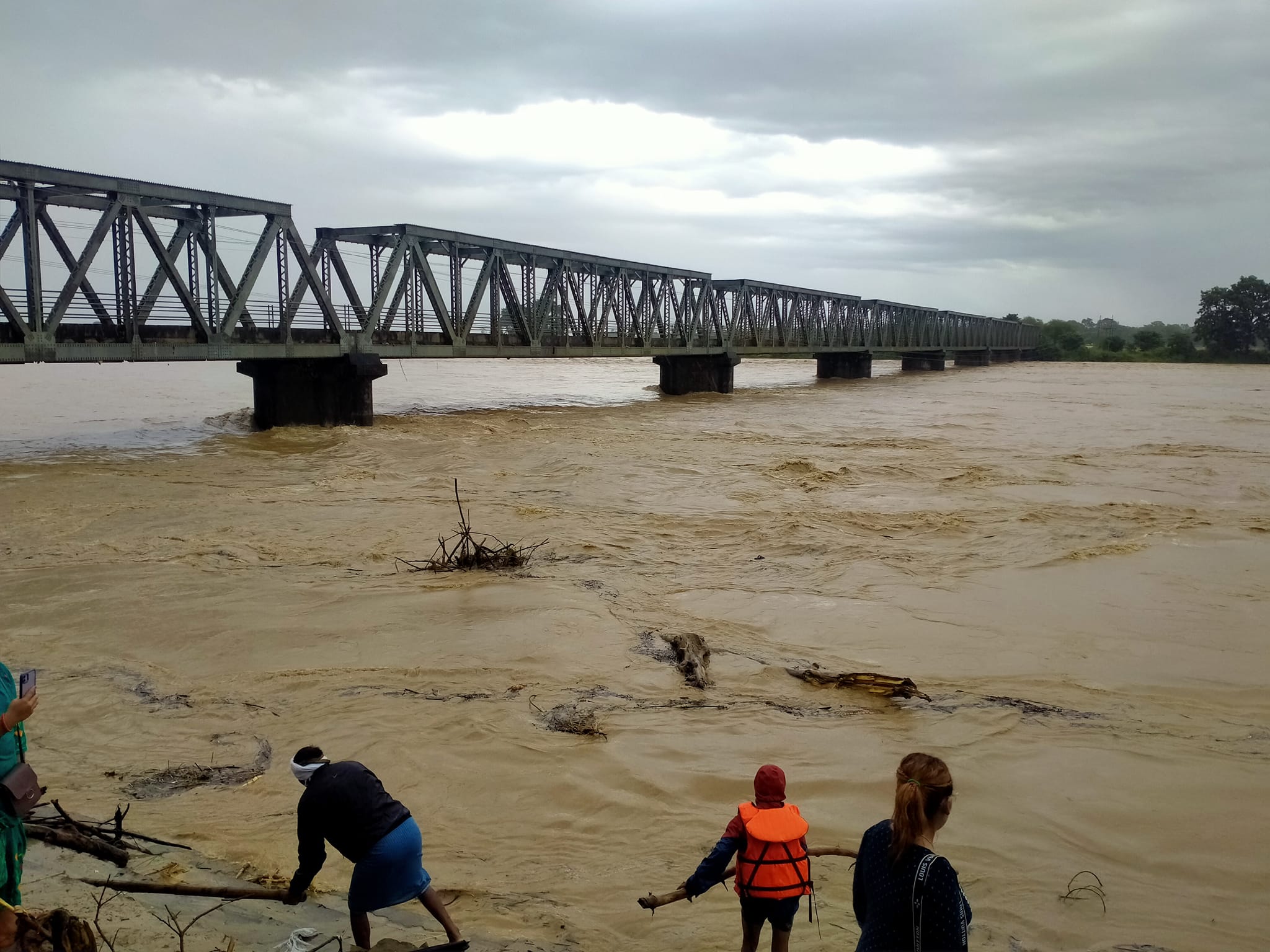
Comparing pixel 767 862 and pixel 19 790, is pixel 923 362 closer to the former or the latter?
pixel 767 862

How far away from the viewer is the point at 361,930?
4.04m

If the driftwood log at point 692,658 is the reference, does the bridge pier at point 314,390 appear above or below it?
above

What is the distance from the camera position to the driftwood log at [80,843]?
4.50 m

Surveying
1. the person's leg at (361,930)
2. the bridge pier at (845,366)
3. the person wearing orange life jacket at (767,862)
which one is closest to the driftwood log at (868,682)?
the person wearing orange life jacket at (767,862)

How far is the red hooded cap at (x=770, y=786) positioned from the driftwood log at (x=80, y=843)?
3.11 meters

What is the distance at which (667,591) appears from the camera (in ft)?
34.2

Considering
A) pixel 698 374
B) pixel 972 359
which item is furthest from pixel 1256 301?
pixel 698 374

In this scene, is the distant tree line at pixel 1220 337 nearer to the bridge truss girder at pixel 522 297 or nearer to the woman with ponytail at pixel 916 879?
the bridge truss girder at pixel 522 297

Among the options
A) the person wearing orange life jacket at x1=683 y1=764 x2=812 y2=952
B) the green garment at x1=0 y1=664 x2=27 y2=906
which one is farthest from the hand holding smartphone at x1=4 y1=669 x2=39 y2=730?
the person wearing orange life jacket at x1=683 y1=764 x2=812 y2=952

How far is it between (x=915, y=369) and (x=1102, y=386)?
1388 inches

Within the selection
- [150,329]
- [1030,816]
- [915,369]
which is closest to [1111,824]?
[1030,816]

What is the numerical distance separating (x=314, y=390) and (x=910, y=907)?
90.0 feet

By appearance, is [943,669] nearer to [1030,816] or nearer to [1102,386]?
[1030,816]

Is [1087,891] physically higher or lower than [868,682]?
lower
